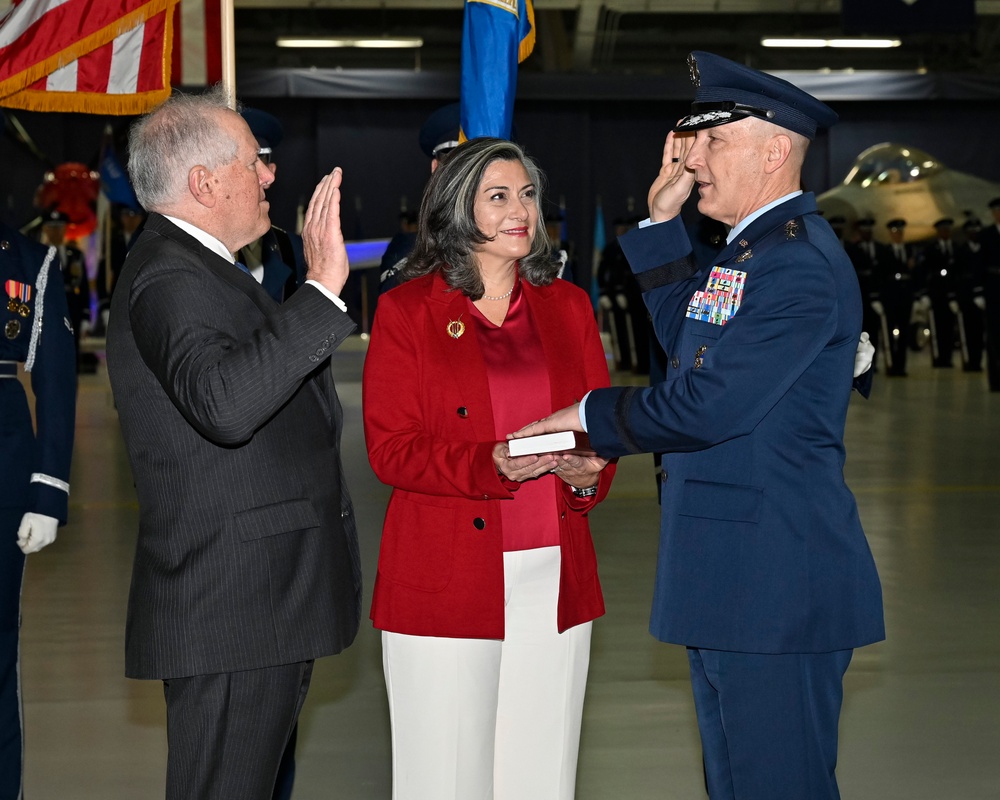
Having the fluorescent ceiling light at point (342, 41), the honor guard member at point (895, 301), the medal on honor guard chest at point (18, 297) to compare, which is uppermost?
the fluorescent ceiling light at point (342, 41)

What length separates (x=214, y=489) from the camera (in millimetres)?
2045

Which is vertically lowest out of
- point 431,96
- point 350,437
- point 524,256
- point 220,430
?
point 350,437

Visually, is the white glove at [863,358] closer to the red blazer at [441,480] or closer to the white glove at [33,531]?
the red blazer at [441,480]

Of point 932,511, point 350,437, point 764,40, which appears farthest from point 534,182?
Result: point 764,40

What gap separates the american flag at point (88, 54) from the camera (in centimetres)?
388

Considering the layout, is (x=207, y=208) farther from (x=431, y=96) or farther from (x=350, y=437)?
(x=431, y=96)

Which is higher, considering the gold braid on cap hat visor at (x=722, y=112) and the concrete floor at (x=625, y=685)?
the gold braid on cap hat visor at (x=722, y=112)

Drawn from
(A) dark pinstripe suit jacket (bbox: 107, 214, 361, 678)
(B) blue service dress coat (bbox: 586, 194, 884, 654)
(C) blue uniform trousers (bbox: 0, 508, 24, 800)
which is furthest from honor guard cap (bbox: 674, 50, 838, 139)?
(C) blue uniform trousers (bbox: 0, 508, 24, 800)

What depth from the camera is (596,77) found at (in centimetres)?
2194

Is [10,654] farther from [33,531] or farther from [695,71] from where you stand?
[695,71]

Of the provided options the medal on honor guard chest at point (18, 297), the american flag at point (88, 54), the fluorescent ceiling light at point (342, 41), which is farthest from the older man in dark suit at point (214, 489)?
the fluorescent ceiling light at point (342, 41)

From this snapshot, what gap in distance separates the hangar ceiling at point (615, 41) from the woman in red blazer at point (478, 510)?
1866 cm

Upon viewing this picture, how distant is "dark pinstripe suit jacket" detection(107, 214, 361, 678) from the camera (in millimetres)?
1960

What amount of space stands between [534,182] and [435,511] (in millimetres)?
703
